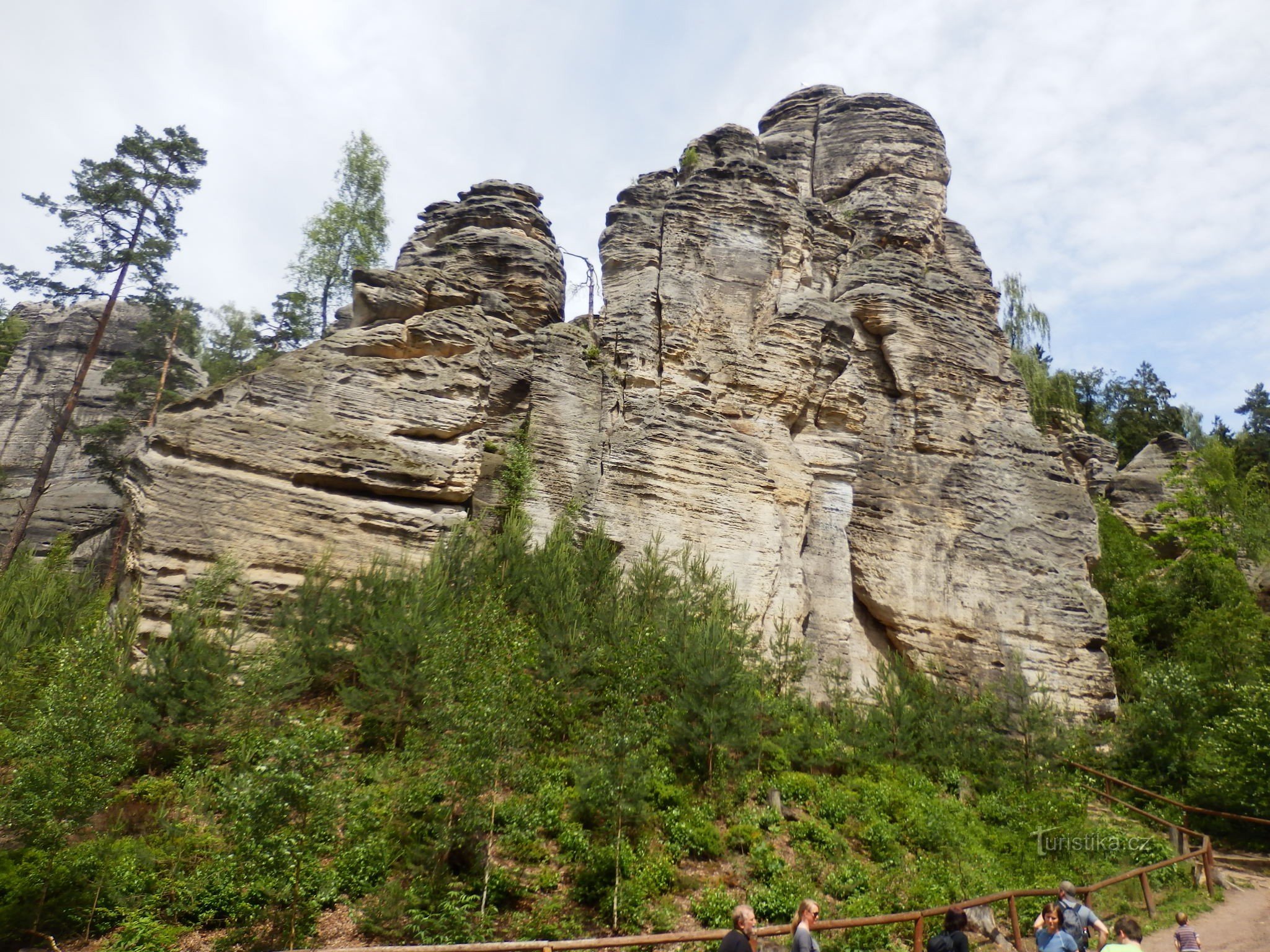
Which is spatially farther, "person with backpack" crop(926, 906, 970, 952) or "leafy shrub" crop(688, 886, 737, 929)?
"leafy shrub" crop(688, 886, 737, 929)

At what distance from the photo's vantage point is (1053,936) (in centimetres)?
718

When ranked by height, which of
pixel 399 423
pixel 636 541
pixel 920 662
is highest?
pixel 399 423

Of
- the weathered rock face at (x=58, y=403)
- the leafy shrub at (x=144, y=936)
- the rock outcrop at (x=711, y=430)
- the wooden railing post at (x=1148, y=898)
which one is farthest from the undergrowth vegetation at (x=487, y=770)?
the weathered rock face at (x=58, y=403)

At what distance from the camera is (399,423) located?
16578 mm

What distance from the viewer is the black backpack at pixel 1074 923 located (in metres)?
7.55

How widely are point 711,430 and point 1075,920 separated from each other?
1279cm

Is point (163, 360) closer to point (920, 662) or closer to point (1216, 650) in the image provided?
point (920, 662)

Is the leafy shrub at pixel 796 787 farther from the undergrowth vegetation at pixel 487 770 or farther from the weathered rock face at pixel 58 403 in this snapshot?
the weathered rock face at pixel 58 403

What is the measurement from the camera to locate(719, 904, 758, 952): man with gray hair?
17.9ft

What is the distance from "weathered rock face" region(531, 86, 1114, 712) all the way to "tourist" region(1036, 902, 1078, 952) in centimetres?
1002

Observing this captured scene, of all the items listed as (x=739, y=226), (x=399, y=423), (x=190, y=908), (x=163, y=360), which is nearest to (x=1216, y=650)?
(x=739, y=226)

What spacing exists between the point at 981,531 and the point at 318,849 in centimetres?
1760

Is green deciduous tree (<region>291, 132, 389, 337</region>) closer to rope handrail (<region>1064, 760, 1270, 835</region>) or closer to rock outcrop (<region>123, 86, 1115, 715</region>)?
rock outcrop (<region>123, 86, 1115, 715</region>)

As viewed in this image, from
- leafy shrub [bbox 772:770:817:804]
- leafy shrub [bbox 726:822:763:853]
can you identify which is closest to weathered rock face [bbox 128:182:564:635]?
leafy shrub [bbox 726:822:763:853]
